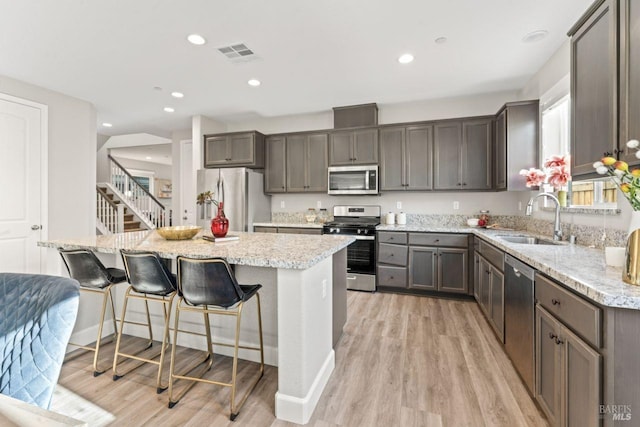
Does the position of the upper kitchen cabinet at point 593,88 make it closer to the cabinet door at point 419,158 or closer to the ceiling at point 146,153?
the cabinet door at point 419,158

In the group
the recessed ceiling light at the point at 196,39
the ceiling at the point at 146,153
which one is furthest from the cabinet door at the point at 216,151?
the ceiling at the point at 146,153

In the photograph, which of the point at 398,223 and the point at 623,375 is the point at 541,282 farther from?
the point at 398,223

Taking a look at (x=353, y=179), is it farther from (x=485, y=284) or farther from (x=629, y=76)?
(x=629, y=76)

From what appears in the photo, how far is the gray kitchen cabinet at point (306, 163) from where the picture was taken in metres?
4.74

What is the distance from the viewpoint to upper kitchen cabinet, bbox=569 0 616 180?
4.94 ft

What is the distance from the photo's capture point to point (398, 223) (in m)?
4.48

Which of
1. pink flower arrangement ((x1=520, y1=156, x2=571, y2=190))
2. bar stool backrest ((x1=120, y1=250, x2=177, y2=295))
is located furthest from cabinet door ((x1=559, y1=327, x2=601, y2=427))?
bar stool backrest ((x1=120, y1=250, x2=177, y2=295))

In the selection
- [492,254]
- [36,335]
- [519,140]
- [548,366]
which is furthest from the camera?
[519,140]

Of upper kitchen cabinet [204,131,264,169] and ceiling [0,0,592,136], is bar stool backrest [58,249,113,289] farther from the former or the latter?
upper kitchen cabinet [204,131,264,169]

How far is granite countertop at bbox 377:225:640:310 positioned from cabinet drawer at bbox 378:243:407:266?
5.33 ft

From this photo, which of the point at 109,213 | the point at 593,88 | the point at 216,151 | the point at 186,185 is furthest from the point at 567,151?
the point at 109,213

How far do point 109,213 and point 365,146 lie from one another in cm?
569

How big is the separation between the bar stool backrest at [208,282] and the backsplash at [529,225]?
250 centimetres

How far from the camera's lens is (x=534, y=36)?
2715mm
